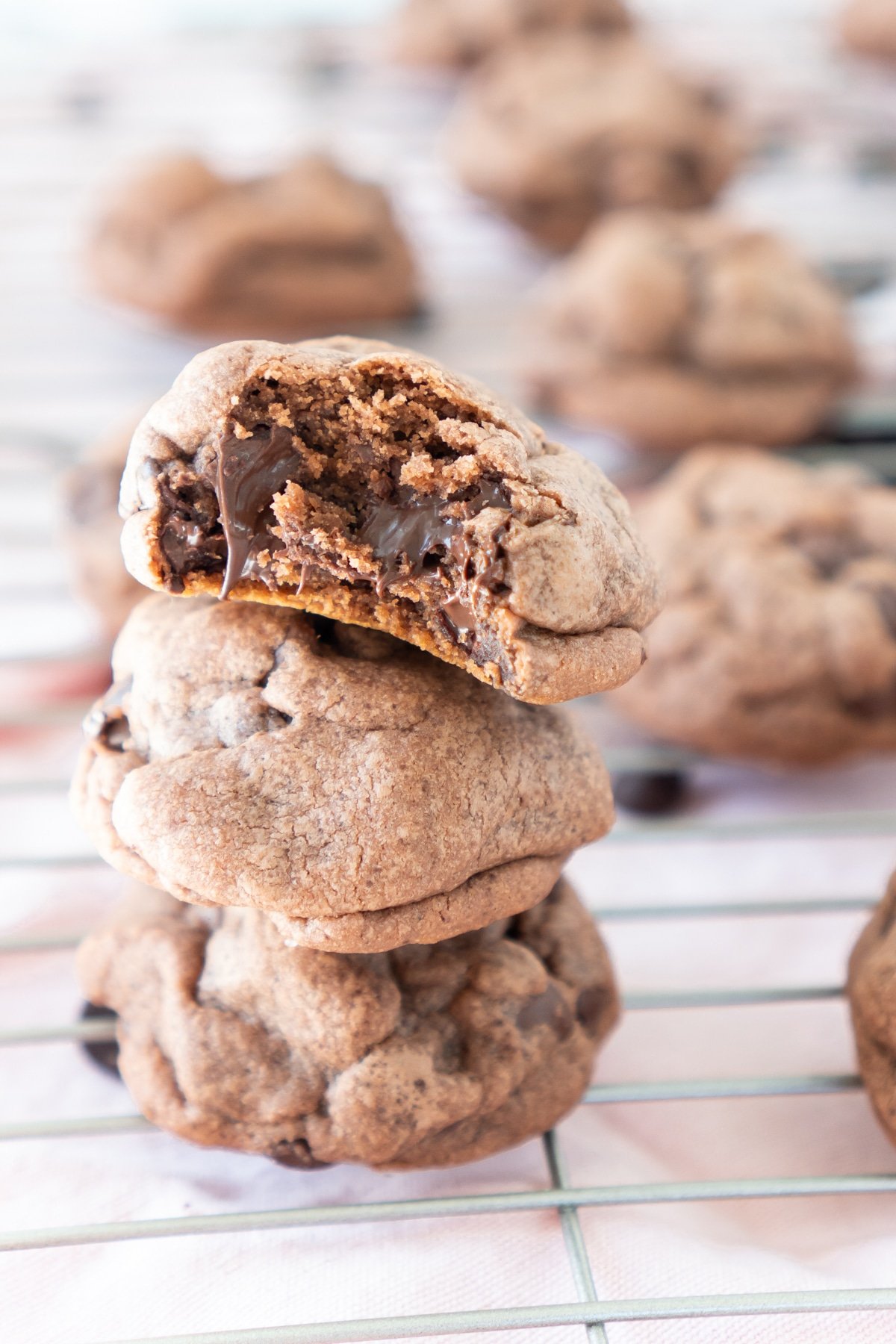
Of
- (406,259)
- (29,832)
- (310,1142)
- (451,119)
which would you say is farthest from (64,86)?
(310,1142)

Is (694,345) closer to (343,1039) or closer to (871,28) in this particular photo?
(343,1039)

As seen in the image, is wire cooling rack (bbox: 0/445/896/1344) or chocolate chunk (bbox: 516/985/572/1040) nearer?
wire cooling rack (bbox: 0/445/896/1344)

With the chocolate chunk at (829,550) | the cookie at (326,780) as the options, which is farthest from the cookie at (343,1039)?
the chocolate chunk at (829,550)

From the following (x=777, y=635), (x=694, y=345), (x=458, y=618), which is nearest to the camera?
(x=458, y=618)

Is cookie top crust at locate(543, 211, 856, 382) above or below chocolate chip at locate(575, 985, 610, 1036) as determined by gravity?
above

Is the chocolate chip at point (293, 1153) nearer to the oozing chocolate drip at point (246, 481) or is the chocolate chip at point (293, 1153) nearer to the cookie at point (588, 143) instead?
the oozing chocolate drip at point (246, 481)

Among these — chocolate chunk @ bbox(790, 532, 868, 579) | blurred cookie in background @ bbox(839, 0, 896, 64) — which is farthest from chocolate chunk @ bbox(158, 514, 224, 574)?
blurred cookie in background @ bbox(839, 0, 896, 64)

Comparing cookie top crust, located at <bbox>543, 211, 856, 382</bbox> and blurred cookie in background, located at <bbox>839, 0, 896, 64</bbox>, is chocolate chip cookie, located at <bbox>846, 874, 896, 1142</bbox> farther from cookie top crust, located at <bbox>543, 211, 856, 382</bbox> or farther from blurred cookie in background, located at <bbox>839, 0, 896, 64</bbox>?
blurred cookie in background, located at <bbox>839, 0, 896, 64</bbox>

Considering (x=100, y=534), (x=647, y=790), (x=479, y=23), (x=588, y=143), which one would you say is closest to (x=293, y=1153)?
(x=647, y=790)
